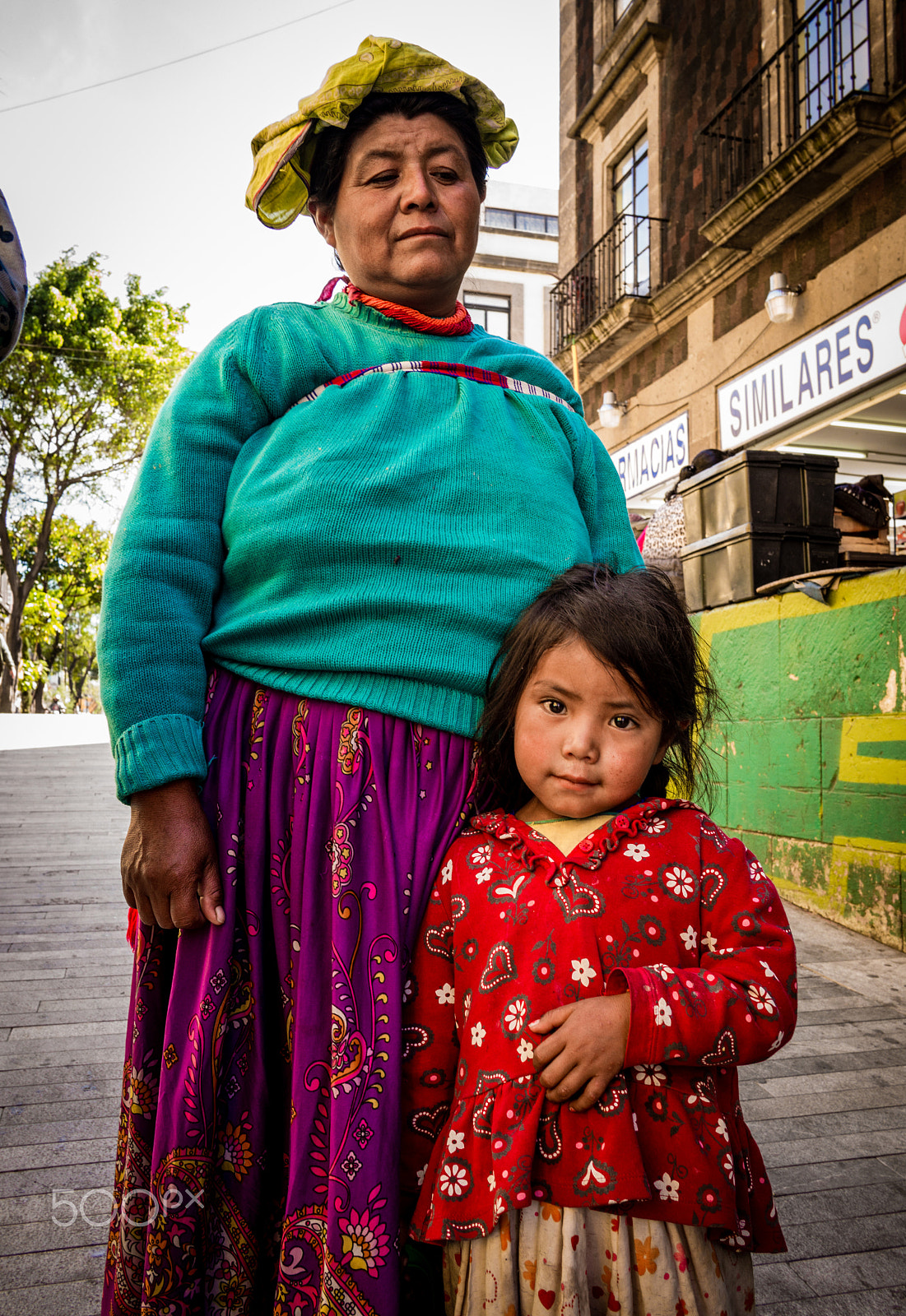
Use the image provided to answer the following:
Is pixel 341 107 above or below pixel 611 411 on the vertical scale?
below

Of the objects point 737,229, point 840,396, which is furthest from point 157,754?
point 737,229

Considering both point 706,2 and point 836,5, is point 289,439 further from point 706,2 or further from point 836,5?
point 706,2

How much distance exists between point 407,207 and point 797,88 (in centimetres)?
827

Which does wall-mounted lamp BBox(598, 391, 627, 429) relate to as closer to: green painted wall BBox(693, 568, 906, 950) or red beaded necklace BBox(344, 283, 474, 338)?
green painted wall BBox(693, 568, 906, 950)

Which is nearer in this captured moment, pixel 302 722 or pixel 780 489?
pixel 302 722

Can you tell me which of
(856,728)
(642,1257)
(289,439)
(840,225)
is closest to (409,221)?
(289,439)

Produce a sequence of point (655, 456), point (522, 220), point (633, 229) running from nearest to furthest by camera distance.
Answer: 1. point (655, 456)
2. point (633, 229)
3. point (522, 220)

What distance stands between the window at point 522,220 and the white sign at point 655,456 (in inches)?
645

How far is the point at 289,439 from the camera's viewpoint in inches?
54.5

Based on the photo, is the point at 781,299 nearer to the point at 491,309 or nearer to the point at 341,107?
the point at 341,107

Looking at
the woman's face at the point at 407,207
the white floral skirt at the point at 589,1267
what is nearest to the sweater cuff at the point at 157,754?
the white floral skirt at the point at 589,1267

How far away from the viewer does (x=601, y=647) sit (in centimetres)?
131

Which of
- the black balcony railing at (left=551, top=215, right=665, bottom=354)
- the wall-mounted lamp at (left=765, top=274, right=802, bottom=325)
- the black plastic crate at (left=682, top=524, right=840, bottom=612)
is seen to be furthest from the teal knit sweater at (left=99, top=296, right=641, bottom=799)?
the black balcony railing at (left=551, top=215, right=665, bottom=354)

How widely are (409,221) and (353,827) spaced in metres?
0.94
